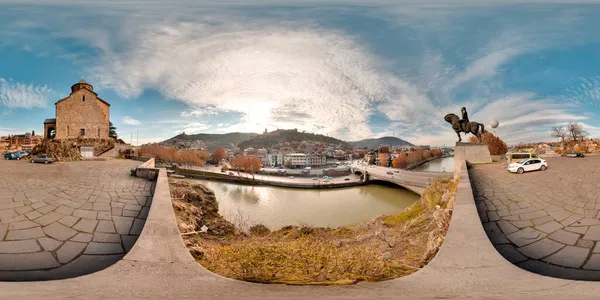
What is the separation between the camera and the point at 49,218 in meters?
2.32

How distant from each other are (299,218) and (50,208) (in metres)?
10.8

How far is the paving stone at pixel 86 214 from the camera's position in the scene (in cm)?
245

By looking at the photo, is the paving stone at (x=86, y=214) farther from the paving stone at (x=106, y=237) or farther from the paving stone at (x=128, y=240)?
the paving stone at (x=128, y=240)

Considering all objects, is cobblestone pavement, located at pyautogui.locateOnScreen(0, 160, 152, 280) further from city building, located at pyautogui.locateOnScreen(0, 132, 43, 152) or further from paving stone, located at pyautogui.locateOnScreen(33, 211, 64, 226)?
city building, located at pyautogui.locateOnScreen(0, 132, 43, 152)

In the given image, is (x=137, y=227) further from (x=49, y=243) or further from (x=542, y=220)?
(x=542, y=220)

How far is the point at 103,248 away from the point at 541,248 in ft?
14.5

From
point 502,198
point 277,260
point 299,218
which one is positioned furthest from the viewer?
point 299,218

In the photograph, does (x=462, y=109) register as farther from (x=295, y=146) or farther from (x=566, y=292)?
(x=295, y=146)

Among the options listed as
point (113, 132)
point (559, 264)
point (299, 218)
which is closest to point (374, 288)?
point (559, 264)

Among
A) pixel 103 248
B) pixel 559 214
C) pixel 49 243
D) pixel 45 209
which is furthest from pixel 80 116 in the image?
pixel 559 214

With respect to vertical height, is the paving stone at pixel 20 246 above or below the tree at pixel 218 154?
below

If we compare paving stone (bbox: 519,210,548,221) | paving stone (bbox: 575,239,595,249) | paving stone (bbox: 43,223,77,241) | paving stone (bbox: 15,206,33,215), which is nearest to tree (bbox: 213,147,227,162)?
paving stone (bbox: 15,206,33,215)

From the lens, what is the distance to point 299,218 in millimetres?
12344

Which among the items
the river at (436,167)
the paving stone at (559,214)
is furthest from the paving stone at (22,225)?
the river at (436,167)
